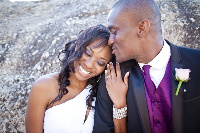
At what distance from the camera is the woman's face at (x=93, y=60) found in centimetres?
253

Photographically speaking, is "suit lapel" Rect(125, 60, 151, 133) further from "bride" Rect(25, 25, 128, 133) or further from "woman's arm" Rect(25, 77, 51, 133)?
"woman's arm" Rect(25, 77, 51, 133)

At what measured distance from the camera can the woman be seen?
8.19 ft

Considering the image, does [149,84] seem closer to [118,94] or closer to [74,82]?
[118,94]

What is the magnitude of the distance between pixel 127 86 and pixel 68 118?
103cm

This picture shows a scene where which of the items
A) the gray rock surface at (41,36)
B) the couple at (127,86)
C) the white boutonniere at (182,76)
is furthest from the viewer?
the gray rock surface at (41,36)

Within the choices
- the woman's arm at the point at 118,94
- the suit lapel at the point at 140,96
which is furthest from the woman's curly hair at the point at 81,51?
the suit lapel at the point at 140,96

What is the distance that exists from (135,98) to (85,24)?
3482 mm

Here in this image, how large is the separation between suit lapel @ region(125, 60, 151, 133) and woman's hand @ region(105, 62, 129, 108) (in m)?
0.12

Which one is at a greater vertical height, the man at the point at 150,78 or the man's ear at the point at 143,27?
the man's ear at the point at 143,27

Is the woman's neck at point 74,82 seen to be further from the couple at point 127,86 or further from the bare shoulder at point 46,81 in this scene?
the bare shoulder at point 46,81

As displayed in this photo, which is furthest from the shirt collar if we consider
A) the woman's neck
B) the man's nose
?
the woman's neck

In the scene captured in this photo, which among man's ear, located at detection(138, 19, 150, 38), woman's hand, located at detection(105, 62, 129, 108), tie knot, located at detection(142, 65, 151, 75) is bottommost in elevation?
woman's hand, located at detection(105, 62, 129, 108)

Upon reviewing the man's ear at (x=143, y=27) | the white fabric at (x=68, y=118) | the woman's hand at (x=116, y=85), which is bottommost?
the white fabric at (x=68, y=118)

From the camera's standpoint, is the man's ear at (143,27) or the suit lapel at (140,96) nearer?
the suit lapel at (140,96)
